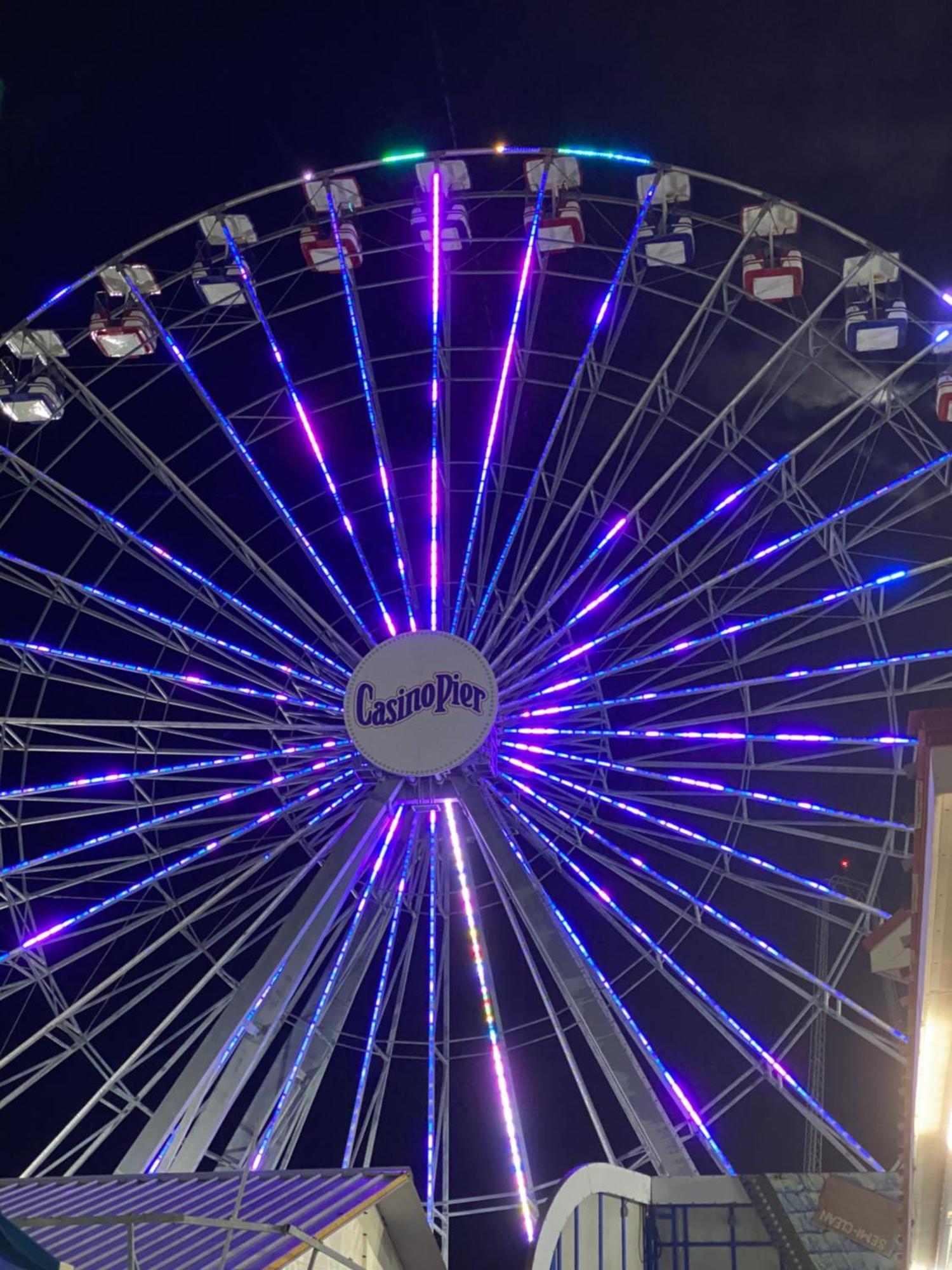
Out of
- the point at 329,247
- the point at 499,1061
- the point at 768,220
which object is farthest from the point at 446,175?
the point at 499,1061

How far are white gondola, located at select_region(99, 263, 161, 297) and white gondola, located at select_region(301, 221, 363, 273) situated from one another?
112 inches

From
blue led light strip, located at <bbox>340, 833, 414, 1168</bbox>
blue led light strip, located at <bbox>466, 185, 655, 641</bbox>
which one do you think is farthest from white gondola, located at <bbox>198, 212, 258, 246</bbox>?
blue led light strip, located at <bbox>340, 833, 414, 1168</bbox>

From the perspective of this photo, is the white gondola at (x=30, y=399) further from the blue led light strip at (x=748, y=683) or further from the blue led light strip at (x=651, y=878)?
the blue led light strip at (x=651, y=878)

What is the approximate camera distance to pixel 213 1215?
16766 mm

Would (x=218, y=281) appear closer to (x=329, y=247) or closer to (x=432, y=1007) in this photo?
(x=329, y=247)

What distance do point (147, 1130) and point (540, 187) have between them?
55.6 feet

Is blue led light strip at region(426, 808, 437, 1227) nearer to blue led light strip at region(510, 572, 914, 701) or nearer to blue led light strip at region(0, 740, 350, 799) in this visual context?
blue led light strip at region(0, 740, 350, 799)

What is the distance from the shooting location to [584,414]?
26.1 meters

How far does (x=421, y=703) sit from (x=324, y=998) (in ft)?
17.0

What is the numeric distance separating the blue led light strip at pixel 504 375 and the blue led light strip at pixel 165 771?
3.35 m

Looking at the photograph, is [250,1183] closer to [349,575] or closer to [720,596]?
[720,596]

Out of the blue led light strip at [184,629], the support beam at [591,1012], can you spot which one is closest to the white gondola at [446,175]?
the blue led light strip at [184,629]

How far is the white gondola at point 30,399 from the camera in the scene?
26.2 m

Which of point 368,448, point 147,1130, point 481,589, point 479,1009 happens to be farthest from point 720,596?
point 147,1130
